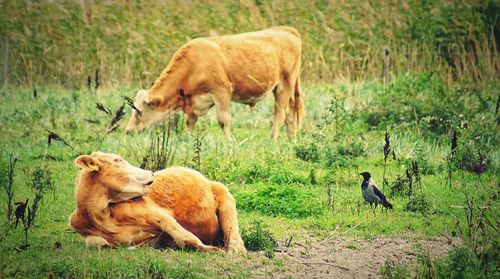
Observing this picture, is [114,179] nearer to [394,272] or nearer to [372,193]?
[394,272]

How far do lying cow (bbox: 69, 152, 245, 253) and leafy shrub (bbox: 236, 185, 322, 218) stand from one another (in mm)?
1957

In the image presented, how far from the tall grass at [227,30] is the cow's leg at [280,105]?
590 cm

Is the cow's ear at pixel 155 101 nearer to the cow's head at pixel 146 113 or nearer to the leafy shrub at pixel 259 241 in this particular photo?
the cow's head at pixel 146 113

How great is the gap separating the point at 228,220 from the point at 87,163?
1460 millimetres

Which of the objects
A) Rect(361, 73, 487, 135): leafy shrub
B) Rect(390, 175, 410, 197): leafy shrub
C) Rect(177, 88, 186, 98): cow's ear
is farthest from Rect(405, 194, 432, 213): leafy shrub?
Rect(177, 88, 186, 98): cow's ear

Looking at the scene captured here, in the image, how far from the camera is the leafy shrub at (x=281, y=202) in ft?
34.0

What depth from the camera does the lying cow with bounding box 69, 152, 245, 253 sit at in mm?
7980

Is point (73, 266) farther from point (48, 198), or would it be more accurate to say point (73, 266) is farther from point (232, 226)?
point (48, 198)

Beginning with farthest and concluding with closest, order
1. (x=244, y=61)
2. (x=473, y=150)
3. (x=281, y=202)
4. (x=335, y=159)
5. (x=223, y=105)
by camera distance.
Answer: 1. (x=244, y=61)
2. (x=223, y=105)
3. (x=335, y=159)
4. (x=473, y=150)
5. (x=281, y=202)

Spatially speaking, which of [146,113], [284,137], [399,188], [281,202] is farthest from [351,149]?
[146,113]

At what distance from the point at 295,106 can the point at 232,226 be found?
→ 30.0 feet

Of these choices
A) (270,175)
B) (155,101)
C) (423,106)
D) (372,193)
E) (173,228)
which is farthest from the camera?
(423,106)

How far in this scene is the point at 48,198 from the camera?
36.8ft

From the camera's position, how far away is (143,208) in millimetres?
8086
